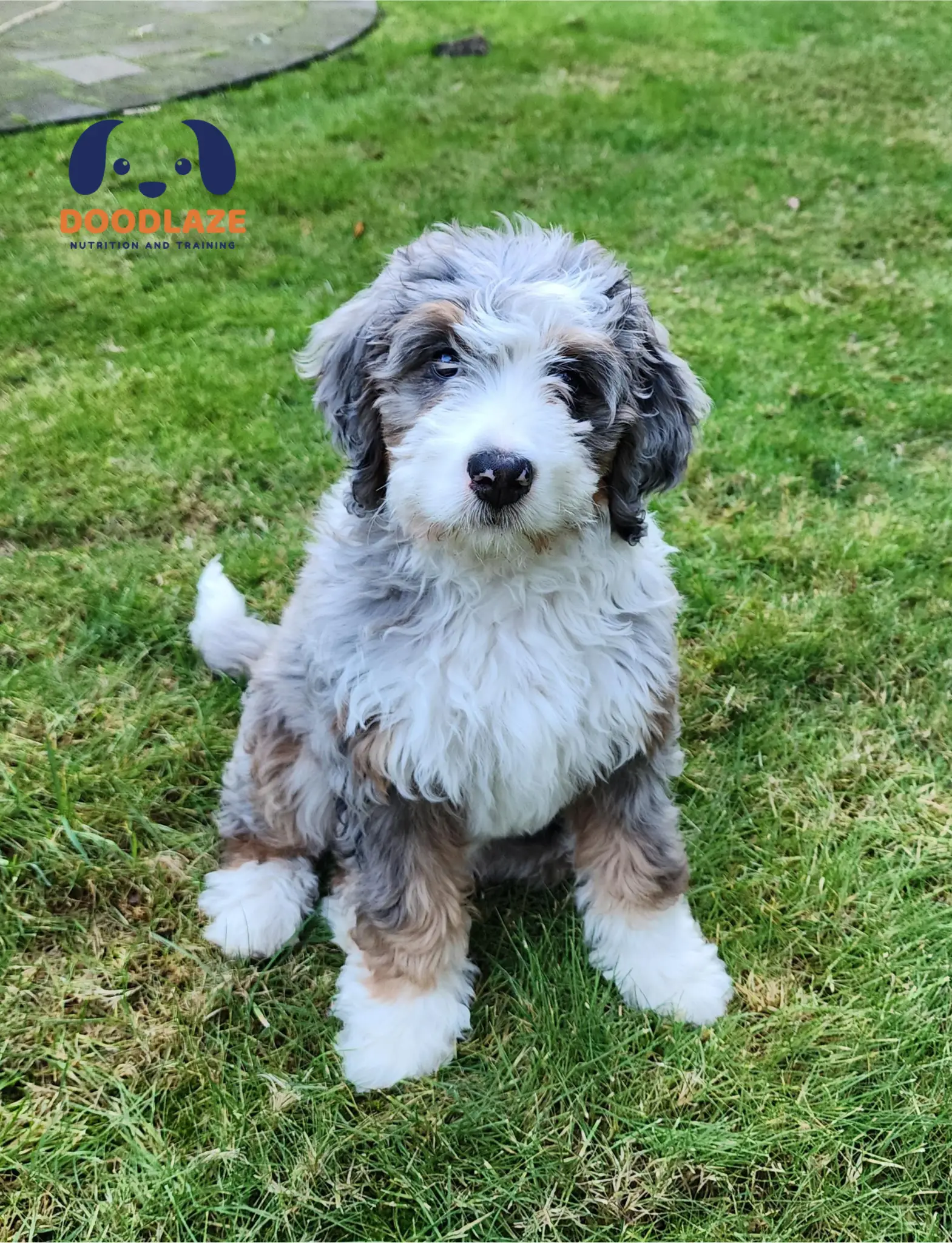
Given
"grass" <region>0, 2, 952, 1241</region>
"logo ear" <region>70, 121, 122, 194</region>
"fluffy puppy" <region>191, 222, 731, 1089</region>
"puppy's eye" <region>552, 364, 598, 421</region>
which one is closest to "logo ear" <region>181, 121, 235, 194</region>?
"grass" <region>0, 2, 952, 1241</region>

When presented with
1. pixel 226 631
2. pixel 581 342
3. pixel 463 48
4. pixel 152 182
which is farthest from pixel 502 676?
pixel 463 48

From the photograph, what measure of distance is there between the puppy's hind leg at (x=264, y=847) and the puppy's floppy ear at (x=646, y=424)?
45.0 inches

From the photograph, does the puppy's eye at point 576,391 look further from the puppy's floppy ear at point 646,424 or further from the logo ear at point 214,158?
the logo ear at point 214,158

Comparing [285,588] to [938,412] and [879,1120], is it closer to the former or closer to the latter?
[879,1120]

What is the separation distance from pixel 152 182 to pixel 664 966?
21.7ft

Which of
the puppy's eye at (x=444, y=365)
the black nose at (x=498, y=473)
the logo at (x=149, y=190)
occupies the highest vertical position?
the puppy's eye at (x=444, y=365)

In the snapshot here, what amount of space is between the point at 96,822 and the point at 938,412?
429 centimetres

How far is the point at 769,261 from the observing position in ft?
20.2

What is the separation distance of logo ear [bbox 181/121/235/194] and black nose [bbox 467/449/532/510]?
5865mm

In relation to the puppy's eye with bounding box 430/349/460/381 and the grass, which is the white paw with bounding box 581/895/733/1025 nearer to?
the grass

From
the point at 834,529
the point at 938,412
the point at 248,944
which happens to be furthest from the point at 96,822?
the point at 938,412

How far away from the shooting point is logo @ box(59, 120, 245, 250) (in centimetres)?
624

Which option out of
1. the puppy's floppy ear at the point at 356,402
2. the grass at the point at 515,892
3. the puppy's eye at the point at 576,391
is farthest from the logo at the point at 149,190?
the puppy's eye at the point at 576,391

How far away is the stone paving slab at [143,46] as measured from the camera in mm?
8000
